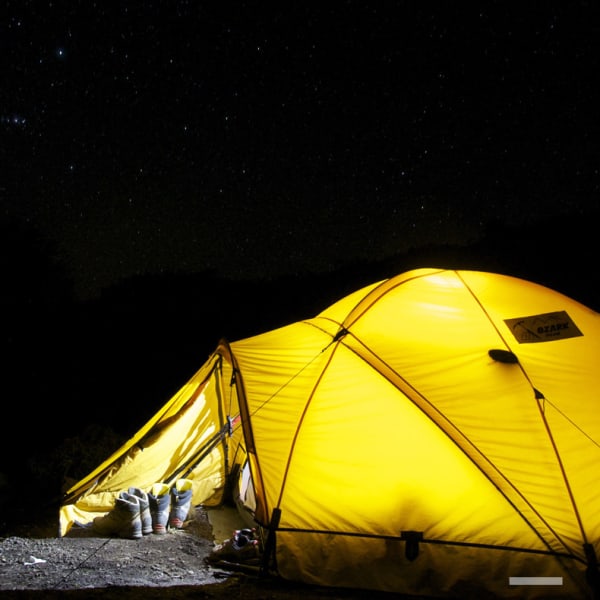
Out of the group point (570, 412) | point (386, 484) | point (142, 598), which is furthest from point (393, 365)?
point (142, 598)

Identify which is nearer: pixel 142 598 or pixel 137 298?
pixel 142 598

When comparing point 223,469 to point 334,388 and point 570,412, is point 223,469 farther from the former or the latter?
point 570,412

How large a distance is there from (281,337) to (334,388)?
1334mm

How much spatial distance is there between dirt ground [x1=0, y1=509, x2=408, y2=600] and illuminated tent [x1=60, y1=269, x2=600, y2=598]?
0.22 meters

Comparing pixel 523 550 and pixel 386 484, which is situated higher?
pixel 386 484

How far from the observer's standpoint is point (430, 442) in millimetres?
4750

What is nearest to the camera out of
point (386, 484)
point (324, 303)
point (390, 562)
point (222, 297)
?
point (390, 562)

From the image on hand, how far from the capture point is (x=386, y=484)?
4707 mm

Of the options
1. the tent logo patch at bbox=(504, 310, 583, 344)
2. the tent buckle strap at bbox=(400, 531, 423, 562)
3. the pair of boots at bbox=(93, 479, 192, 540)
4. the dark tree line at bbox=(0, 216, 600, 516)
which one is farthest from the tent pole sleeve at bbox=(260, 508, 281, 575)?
the dark tree line at bbox=(0, 216, 600, 516)

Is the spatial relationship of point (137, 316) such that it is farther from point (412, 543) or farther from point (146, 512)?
point (412, 543)

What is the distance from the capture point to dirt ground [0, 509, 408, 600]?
4.18 meters

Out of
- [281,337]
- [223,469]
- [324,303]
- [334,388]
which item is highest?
[324,303]

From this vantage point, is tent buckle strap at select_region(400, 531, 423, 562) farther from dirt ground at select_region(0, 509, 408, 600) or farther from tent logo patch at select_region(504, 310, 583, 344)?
tent logo patch at select_region(504, 310, 583, 344)

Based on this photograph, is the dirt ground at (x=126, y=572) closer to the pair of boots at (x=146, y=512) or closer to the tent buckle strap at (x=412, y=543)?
the pair of boots at (x=146, y=512)
